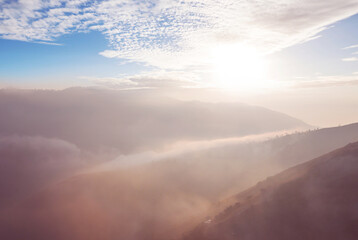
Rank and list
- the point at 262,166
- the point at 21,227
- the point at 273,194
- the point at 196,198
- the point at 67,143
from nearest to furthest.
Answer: the point at 273,194 → the point at 21,227 → the point at 196,198 → the point at 262,166 → the point at 67,143

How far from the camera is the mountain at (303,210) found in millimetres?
25047

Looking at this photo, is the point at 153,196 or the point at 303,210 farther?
the point at 153,196

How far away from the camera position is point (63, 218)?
51344mm

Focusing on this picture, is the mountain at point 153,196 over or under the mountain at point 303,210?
under

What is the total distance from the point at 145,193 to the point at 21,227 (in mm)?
25447

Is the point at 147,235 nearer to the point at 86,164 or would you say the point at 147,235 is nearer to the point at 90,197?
the point at 90,197

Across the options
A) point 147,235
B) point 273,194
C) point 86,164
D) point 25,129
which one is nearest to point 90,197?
point 147,235

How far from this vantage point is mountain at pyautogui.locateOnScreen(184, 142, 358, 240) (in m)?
25.0

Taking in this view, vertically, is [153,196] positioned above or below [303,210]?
below

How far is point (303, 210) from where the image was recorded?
27.5 metres

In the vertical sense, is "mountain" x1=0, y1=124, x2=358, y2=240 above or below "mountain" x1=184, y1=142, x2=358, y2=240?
below

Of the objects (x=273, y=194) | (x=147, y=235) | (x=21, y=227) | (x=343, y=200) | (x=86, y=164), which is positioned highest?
(x=343, y=200)

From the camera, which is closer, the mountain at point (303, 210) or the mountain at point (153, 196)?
the mountain at point (303, 210)

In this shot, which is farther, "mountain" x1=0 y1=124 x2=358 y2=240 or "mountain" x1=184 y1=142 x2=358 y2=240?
"mountain" x1=0 y1=124 x2=358 y2=240
